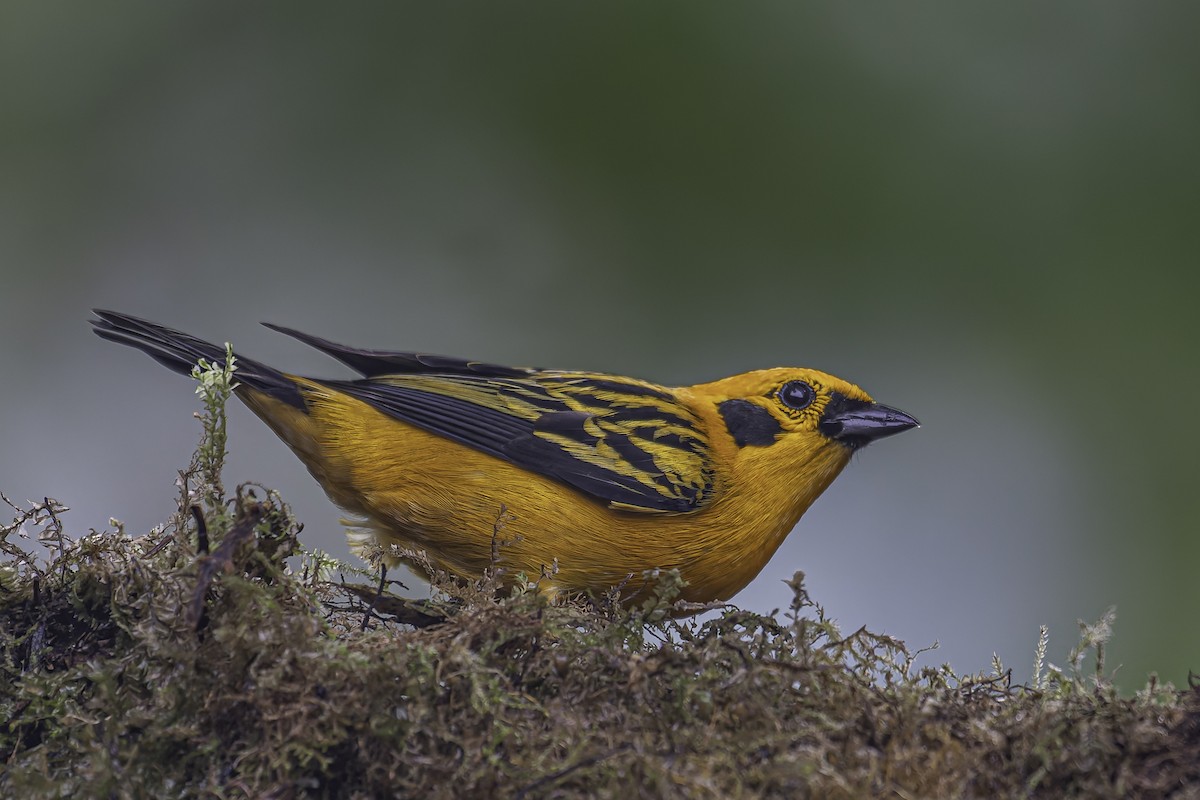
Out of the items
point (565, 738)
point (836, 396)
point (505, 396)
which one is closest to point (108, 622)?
point (565, 738)

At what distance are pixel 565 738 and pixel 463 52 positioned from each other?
584 cm

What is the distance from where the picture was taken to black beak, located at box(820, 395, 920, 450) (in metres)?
4.84

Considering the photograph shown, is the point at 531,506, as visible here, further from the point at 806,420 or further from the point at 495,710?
the point at 495,710

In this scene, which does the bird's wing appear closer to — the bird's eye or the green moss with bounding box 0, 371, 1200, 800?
the bird's eye

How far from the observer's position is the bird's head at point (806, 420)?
484 cm

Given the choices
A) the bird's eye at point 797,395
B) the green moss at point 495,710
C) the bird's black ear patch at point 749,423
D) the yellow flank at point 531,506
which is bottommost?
the green moss at point 495,710

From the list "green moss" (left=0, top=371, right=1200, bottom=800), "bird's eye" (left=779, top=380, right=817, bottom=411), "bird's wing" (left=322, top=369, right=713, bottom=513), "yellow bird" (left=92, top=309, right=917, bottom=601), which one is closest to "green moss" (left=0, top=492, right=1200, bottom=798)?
"green moss" (left=0, top=371, right=1200, bottom=800)

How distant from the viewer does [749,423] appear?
5.03m

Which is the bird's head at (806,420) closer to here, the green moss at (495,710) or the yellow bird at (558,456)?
the yellow bird at (558,456)

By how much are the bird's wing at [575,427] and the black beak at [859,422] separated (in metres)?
0.65

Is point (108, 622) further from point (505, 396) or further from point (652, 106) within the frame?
point (652, 106)

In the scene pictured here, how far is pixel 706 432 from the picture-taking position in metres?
4.96

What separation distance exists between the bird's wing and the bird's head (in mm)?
255

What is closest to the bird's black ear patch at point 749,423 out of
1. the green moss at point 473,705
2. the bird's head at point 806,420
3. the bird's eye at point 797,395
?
the bird's head at point 806,420
